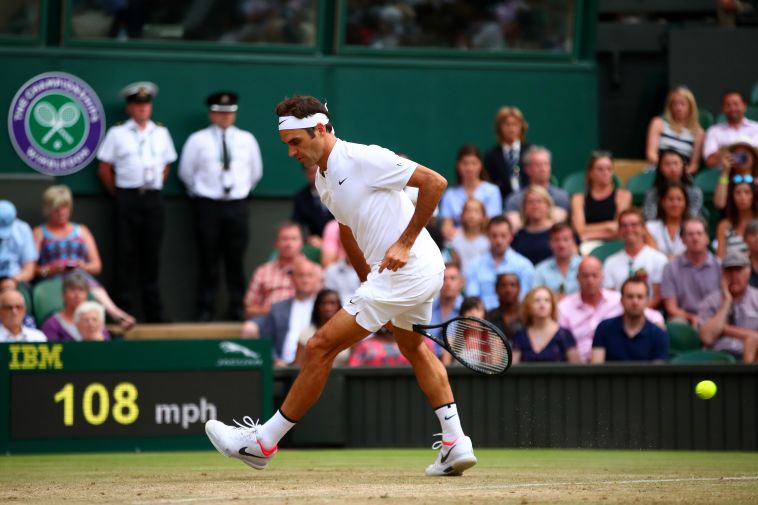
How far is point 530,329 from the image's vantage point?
1035cm

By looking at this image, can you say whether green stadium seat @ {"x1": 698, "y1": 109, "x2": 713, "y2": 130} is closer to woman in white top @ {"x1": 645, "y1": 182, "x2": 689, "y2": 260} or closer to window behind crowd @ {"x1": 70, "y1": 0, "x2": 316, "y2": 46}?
woman in white top @ {"x1": 645, "y1": 182, "x2": 689, "y2": 260}

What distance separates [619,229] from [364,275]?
4821 mm

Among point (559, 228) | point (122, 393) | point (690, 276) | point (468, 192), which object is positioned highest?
point (468, 192)

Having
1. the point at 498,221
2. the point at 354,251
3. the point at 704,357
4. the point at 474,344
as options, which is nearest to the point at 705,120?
the point at 498,221

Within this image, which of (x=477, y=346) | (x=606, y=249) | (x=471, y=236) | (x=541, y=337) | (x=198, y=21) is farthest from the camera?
(x=198, y=21)

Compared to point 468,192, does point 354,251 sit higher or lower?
lower

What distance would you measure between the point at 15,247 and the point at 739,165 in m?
6.11

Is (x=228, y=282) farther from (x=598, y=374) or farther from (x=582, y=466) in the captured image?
(x=582, y=466)

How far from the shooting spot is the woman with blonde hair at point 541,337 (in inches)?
403

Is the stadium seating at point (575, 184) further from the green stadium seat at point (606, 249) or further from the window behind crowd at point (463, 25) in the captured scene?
the window behind crowd at point (463, 25)

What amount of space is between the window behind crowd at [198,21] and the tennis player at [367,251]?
23.1ft

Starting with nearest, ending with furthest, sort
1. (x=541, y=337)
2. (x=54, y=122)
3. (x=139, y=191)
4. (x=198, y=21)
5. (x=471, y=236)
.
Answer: (x=541, y=337), (x=471, y=236), (x=139, y=191), (x=54, y=122), (x=198, y=21)

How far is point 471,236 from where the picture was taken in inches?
A: 459

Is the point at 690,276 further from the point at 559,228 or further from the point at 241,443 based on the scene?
the point at 241,443
